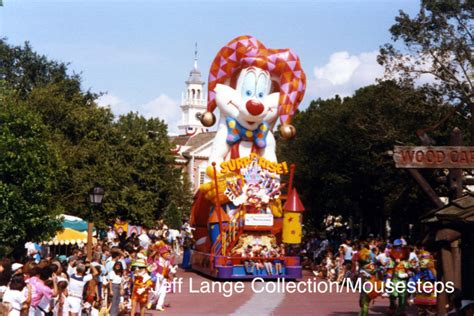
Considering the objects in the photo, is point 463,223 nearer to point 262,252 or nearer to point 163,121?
point 262,252

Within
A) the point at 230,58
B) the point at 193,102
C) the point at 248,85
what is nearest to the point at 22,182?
the point at 248,85

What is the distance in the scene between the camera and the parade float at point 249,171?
3058 cm

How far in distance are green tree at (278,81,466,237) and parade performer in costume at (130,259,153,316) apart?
19228 mm

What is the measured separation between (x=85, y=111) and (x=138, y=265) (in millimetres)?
25028

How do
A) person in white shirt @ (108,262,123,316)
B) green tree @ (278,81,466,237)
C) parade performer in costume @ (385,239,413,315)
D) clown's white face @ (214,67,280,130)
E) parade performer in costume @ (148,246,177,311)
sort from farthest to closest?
green tree @ (278,81,466,237), clown's white face @ (214,67,280,130), parade performer in costume @ (148,246,177,311), person in white shirt @ (108,262,123,316), parade performer in costume @ (385,239,413,315)

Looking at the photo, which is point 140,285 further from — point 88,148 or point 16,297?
point 88,148

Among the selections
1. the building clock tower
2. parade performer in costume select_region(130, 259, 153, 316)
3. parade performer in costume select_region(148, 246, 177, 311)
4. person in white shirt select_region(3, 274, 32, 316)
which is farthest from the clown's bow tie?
the building clock tower

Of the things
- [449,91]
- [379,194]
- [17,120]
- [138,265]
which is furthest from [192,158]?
[138,265]

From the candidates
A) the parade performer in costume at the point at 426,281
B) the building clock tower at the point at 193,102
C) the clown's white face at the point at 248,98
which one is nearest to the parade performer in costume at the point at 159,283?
the parade performer in costume at the point at 426,281

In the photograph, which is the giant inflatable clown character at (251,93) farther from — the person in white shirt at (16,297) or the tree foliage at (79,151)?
the person in white shirt at (16,297)

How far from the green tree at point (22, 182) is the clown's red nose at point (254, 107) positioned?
771 cm

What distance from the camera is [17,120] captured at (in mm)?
26828

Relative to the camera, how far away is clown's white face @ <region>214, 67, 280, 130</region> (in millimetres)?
32062

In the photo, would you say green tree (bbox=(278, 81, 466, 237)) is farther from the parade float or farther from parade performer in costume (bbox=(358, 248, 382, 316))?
parade performer in costume (bbox=(358, 248, 382, 316))
